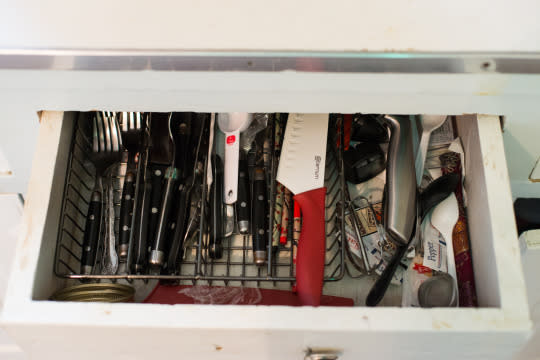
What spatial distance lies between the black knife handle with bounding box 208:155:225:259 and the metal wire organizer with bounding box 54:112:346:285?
14 mm

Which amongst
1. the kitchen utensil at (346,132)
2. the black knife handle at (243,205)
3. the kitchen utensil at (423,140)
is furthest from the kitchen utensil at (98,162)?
the kitchen utensil at (423,140)

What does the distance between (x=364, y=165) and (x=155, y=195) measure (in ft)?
1.08

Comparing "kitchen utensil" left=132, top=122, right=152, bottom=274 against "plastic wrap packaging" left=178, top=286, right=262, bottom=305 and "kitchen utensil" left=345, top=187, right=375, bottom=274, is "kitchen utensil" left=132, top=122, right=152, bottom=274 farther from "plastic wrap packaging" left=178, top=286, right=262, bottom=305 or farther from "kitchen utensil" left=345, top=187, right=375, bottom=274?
"kitchen utensil" left=345, top=187, right=375, bottom=274

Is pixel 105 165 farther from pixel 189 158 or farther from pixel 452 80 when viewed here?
pixel 452 80

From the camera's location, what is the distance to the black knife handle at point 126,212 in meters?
0.76

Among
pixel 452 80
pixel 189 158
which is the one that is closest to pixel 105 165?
pixel 189 158

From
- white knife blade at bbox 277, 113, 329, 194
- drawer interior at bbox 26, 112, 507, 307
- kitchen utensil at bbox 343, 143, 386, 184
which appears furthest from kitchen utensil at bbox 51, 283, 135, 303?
kitchen utensil at bbox 343, 143, 386, 184

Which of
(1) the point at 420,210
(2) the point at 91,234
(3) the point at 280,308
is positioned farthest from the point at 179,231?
(1) the point at 420,210

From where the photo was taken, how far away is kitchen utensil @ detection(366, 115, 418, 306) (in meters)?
0.69

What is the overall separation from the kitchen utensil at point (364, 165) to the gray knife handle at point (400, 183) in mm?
64

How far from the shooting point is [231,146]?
0.81 metres

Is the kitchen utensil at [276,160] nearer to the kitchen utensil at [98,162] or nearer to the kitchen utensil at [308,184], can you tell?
the kitchen utensil at [308,184]

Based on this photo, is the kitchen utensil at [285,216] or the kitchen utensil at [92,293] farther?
the kitchen utensil at [285,216]
